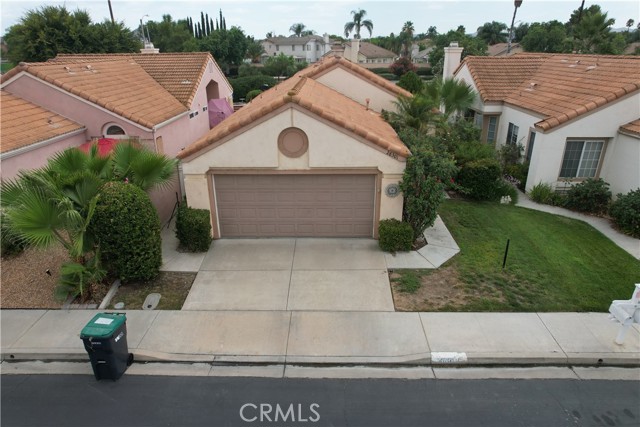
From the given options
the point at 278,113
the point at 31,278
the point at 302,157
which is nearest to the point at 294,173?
the point at 302,157

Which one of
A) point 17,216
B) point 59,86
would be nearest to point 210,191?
point 17,216

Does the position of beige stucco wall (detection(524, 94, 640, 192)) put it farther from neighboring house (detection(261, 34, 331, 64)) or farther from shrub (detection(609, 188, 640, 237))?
neighboring house (detection(261, 34, 331, 64))

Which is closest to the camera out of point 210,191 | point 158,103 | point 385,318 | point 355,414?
point 355,414

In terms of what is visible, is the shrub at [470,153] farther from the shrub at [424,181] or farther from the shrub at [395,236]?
the shrub at [395,236]

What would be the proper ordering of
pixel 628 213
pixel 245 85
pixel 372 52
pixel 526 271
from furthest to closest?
pixel 372 52 → pixel 245 85 → pixel 628 213 → pixel 526 271

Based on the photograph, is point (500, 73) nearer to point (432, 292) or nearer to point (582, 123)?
point (582, 123)

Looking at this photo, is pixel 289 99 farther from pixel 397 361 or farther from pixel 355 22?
pixel 355 22
